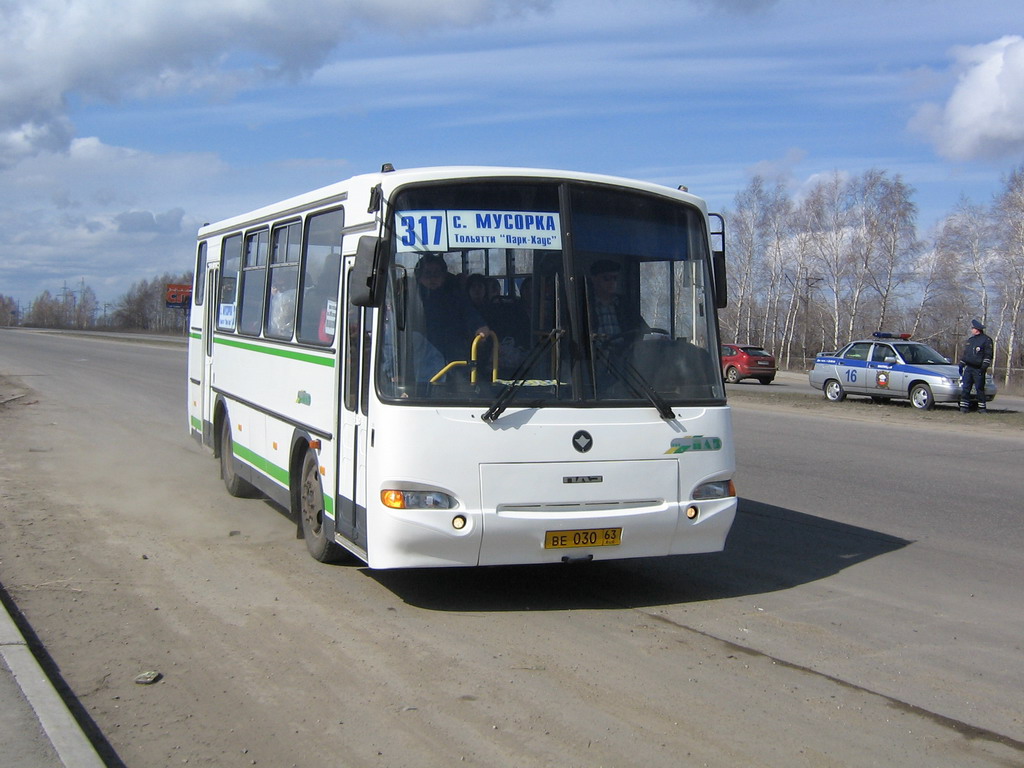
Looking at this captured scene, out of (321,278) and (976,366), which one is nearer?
(321,278)

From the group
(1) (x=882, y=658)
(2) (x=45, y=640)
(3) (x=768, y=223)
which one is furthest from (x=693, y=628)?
(3) (x=768, y=223)

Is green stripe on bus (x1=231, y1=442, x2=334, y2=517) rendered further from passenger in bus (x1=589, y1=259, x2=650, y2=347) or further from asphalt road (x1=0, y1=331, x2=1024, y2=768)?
passenger in bus (x1=589, y1=259, x2=650, y2=347)

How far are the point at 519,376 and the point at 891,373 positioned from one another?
21.4 meters

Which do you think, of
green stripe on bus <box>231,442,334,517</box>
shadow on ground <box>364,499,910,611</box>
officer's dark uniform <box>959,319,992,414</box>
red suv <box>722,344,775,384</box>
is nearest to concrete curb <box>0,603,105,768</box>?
green stripe on bus <box>231,442,334,517</box>

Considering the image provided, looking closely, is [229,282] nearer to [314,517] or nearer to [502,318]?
[314,517]

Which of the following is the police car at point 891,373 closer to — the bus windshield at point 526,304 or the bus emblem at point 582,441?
the bus windshield at point 526,304

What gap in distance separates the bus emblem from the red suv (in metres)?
33.0

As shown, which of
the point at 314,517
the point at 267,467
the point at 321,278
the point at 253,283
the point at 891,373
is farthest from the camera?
the point at 891,373

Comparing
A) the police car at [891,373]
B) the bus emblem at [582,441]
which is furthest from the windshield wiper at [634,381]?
the police car at [891,373]

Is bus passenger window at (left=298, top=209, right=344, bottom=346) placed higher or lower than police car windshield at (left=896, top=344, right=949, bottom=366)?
higher

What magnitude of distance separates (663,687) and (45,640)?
3.58 m

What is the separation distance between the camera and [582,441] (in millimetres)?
6750

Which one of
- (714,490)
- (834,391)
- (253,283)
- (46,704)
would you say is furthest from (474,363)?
(834,391)

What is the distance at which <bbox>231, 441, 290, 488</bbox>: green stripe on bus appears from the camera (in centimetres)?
897
